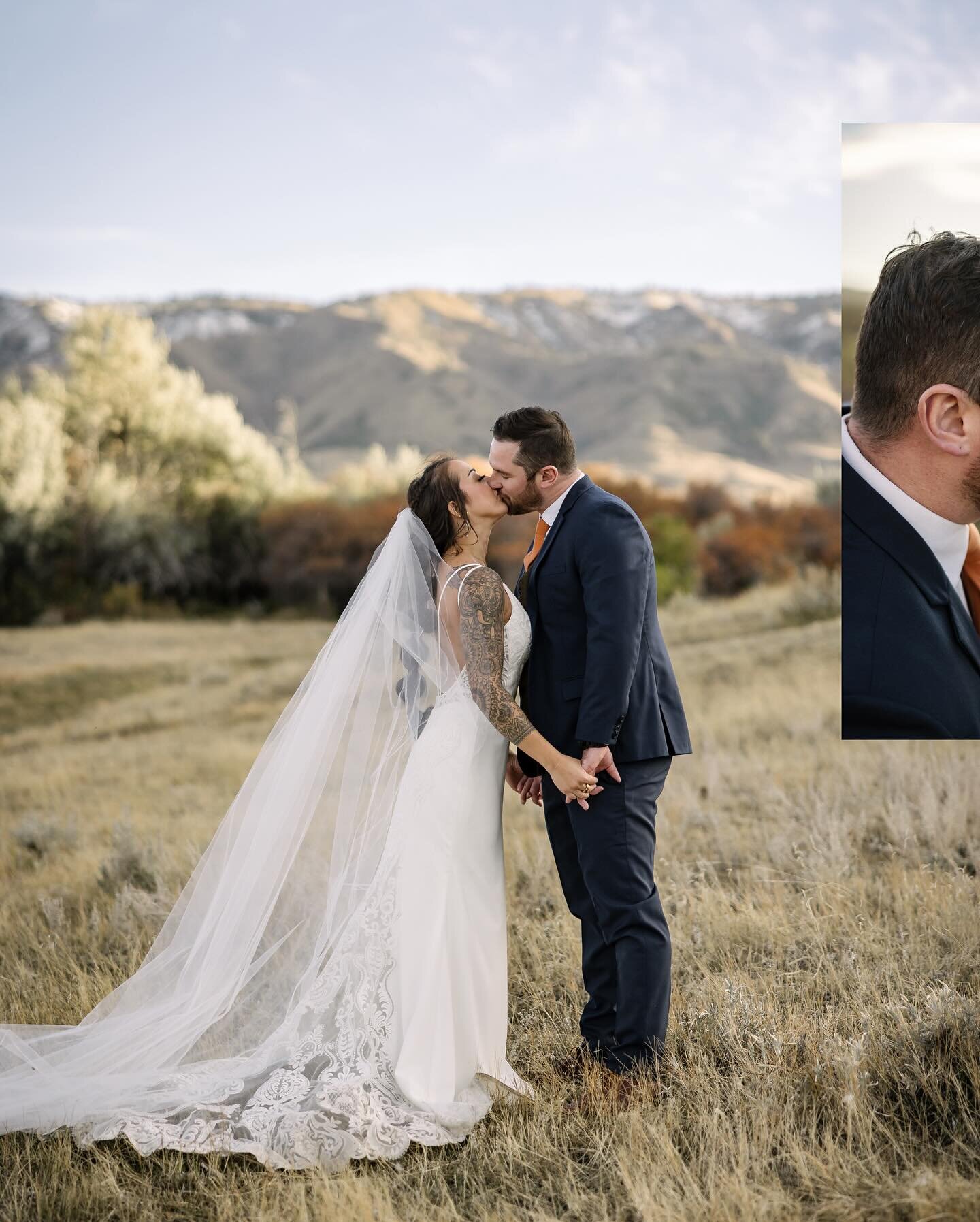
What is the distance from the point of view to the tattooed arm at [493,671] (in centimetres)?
306

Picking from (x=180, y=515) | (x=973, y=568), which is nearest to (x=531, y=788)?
(x=973, y=568)

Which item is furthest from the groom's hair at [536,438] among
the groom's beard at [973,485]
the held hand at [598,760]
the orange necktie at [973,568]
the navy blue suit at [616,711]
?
the orange necktie at [973,568]

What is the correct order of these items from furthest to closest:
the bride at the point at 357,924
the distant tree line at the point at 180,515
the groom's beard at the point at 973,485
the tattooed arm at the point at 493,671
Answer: the distant tree line at the point at 180,515 → the groom's beard at the point at 973,485 → the tattooed arm at the point at 493,671 → the bride at the point at 357,924

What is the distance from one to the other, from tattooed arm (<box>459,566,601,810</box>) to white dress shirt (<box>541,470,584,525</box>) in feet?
1.03

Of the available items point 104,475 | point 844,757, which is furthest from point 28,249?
point 844,757

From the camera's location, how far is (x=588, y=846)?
3117 millimetres

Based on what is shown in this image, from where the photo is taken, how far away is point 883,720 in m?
3.89

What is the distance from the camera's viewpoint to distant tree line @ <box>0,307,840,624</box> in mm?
23484

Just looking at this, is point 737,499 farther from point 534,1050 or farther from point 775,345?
point 775,345

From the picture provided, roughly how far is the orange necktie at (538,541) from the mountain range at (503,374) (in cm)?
4227

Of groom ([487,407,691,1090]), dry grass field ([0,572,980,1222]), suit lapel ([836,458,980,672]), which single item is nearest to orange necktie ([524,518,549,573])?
groom ([487,407,691,1090])

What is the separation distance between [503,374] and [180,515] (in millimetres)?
50649

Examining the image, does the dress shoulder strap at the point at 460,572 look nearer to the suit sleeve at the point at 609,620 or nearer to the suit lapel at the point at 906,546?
the suit sleeve at the point at 609,620

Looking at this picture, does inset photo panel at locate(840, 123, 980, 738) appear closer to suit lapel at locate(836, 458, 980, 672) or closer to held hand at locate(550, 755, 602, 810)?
suit lapel at locate(836, 458, 980, 672)
